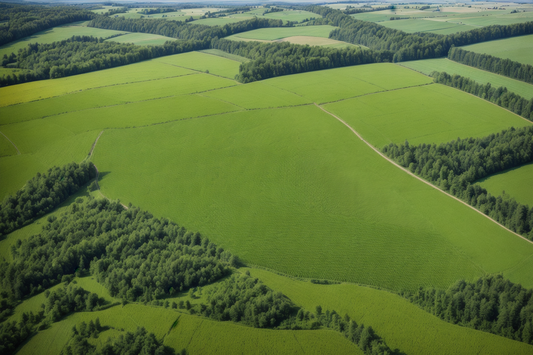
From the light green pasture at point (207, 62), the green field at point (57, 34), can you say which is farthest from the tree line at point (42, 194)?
the green field at point (57, 34)

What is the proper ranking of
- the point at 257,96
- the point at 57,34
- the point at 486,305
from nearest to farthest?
the point at 486,305
the point at 257,96
the point at 57,34

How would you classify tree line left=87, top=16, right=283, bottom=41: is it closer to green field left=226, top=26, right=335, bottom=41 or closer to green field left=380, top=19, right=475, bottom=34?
green field left=226, top=26, right=335, bottom=41

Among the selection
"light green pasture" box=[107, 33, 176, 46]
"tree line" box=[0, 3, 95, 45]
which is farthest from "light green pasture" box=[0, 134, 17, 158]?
"light green pasture" box=[107, 33, 176, 46]

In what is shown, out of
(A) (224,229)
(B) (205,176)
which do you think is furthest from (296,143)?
(A) (224,229)

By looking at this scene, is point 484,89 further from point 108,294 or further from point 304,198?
point 108,294

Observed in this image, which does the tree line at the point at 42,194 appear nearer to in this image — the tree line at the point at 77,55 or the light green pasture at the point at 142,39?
the tree line at the point at 77,55

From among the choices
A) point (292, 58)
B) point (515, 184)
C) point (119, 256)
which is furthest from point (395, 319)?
point (292, 58)

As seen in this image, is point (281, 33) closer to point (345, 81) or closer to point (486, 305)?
point (345, 81)
